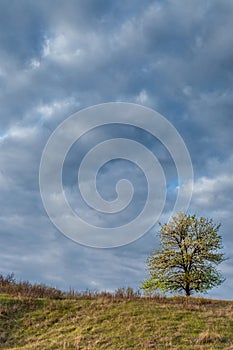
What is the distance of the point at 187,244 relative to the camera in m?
44.9

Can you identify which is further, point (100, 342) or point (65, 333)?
point (65, 333)

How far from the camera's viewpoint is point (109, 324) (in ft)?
76.9

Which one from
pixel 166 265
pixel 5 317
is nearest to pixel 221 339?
pixel 5 317

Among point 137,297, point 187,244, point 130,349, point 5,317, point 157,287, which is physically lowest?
point 130,349

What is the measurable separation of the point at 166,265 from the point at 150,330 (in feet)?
75.6

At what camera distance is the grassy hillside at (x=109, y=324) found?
68.4 feet

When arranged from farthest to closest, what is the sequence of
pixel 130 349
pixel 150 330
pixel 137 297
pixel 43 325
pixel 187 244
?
pixel 187 244 → pixel 137 297 → pixel 43 325 → pixel 150 330 → pixel 130 349

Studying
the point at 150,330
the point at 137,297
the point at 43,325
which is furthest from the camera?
the point at 137,297

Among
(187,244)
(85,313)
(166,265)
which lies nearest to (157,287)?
(166,265)

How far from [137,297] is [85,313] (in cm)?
686

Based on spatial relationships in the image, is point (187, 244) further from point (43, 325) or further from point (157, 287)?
A: point (43, 325)

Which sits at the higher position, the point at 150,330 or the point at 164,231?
the point at 164,231

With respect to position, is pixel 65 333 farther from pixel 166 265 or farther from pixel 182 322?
pixel 166 265

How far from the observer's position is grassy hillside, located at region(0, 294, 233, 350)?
2086 cm
